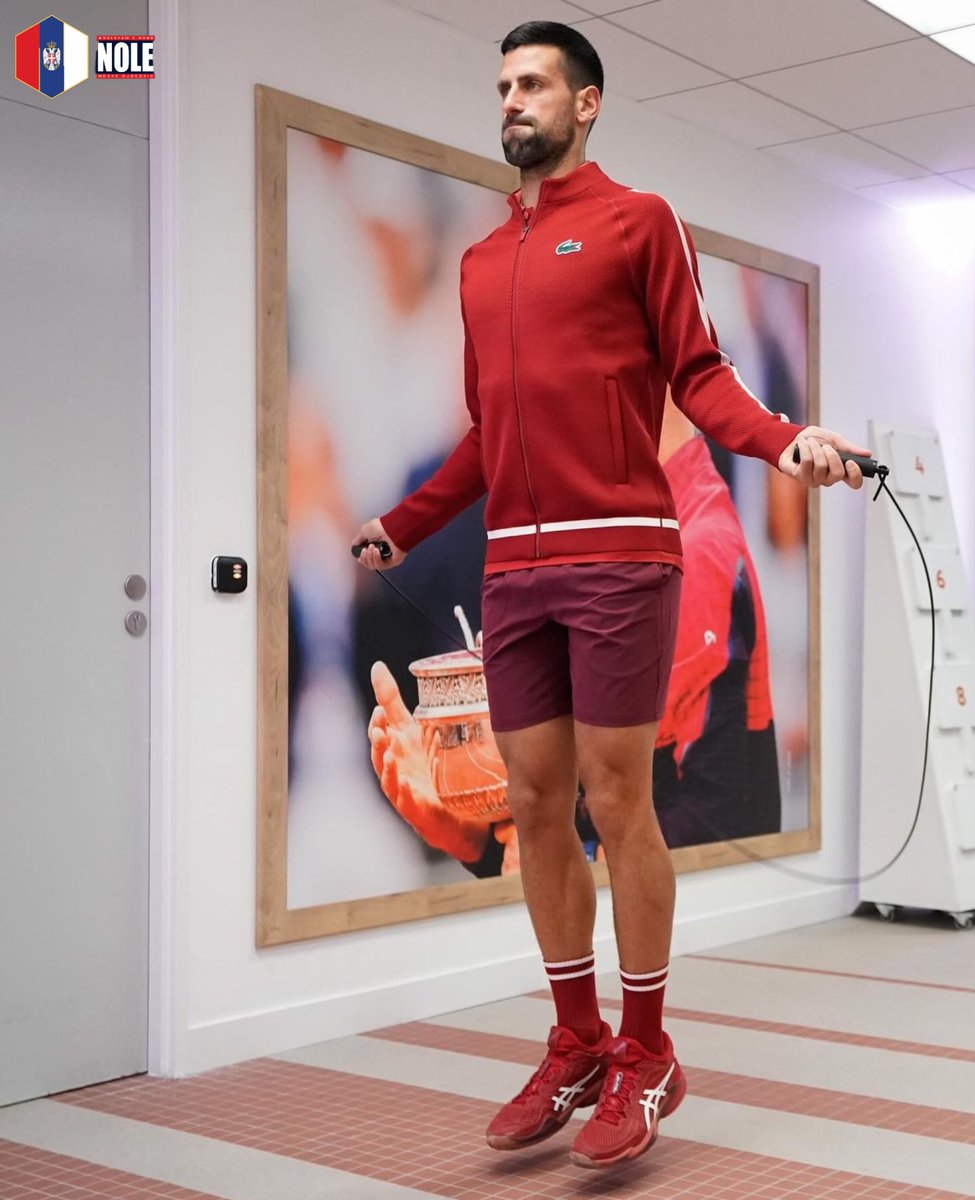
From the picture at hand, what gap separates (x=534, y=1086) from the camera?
88.0 inches

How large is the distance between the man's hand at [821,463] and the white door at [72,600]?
143 cm

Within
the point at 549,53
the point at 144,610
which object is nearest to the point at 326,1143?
the point at 144,610

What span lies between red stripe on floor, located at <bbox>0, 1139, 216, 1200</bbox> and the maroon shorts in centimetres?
81

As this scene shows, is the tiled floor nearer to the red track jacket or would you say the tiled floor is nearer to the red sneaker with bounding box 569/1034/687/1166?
the red sneaker with bounding box 569/1034/687/1166

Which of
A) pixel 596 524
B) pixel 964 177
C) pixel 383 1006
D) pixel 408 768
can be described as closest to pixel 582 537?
pixel 596 524

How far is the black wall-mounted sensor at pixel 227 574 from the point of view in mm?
3006

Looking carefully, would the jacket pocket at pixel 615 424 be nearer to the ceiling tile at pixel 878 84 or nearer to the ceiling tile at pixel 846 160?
the ceiling tile at pixel 878 84

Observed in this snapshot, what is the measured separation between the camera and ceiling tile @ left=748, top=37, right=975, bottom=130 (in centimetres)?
389

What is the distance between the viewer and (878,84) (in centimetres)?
408

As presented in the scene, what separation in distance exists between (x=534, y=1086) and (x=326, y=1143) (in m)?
0.39

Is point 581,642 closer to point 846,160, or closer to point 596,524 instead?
point 596,524

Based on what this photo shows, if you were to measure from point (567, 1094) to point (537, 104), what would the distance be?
1402 mm

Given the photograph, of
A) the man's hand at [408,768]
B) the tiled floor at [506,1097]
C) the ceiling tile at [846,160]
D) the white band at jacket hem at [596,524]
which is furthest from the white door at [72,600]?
the ceiling tile at [846,160]

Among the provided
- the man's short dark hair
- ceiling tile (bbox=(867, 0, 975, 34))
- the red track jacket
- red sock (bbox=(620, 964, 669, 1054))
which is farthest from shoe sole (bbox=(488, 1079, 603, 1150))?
ceiling tile (bbox=(867, 0, 975, 34))
